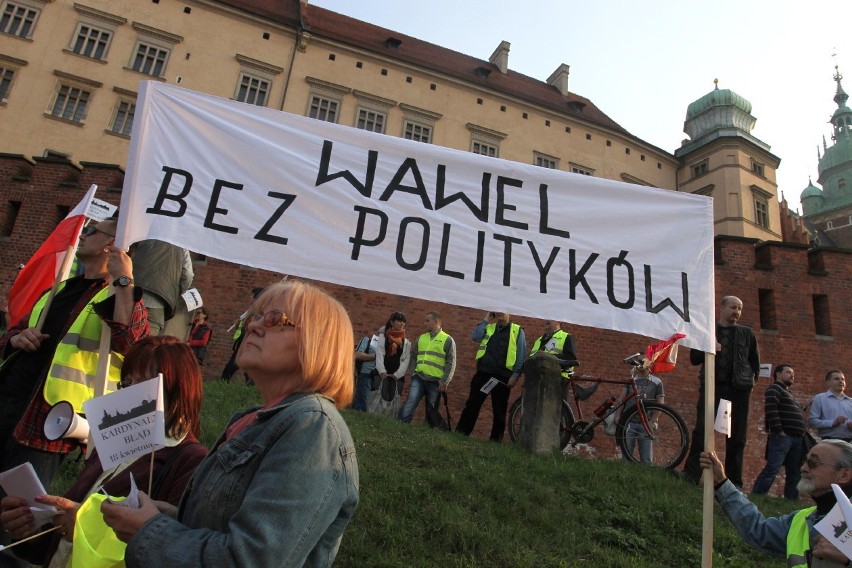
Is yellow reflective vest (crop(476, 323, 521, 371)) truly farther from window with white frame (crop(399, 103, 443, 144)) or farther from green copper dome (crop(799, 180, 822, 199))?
green copper dome (crop(799, 180, 822, 199))

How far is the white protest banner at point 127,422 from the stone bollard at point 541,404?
5770 mm

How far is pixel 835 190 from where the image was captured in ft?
215

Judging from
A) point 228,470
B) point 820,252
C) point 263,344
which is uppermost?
point 820,252

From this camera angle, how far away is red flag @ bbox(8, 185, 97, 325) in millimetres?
3627

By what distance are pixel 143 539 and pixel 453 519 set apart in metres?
3.18

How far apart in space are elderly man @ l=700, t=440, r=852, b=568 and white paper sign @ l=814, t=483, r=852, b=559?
0.44 metres

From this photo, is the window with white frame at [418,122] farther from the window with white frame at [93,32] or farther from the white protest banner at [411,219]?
the white protest banner at [411,219]

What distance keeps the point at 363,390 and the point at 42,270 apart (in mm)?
6528

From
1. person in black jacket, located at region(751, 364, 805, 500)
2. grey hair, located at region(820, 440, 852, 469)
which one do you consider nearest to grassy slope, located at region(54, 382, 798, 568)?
person in black jacket, located at region(751, 364, 805, 500)

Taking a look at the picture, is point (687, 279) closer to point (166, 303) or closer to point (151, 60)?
point (166, 303)

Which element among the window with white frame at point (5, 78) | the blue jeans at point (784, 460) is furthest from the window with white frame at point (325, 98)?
the blue jeans at point (784, 460)

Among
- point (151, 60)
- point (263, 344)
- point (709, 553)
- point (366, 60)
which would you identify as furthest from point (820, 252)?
point (151, 60)

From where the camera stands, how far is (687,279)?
3.99m

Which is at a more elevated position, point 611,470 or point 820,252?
point 820,252
